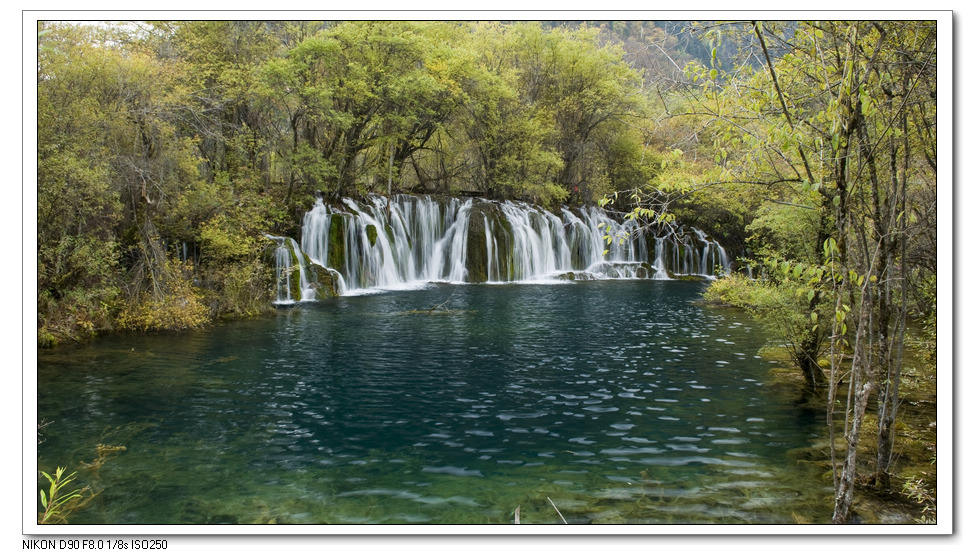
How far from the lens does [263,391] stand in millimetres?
10266

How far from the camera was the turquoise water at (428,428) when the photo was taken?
20.3 ft

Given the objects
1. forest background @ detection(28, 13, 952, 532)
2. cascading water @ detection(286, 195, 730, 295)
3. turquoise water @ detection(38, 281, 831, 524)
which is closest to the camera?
forest background @ detection(28, 13, 952, 532)

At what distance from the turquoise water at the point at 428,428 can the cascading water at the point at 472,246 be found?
10799 millimetres

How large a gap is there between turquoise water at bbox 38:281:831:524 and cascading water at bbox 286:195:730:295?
1080 centimetres

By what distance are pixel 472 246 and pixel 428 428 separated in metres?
23.7

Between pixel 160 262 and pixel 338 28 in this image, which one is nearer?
pixel 160 262

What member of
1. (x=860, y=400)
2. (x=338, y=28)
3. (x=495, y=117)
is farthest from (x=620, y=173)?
(x=860, y=400)

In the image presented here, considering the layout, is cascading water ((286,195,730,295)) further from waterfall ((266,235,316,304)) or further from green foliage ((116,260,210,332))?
green foliage ((116,260,210,332))

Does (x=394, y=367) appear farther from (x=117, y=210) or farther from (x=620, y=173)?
(x=620, y=173)

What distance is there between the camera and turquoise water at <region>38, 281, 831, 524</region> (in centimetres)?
618

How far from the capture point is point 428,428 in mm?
8508

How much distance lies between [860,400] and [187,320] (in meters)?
15.8

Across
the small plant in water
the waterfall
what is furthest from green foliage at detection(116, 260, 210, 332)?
the small plant in water

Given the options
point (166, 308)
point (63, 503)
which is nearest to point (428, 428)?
point (63, 503)
